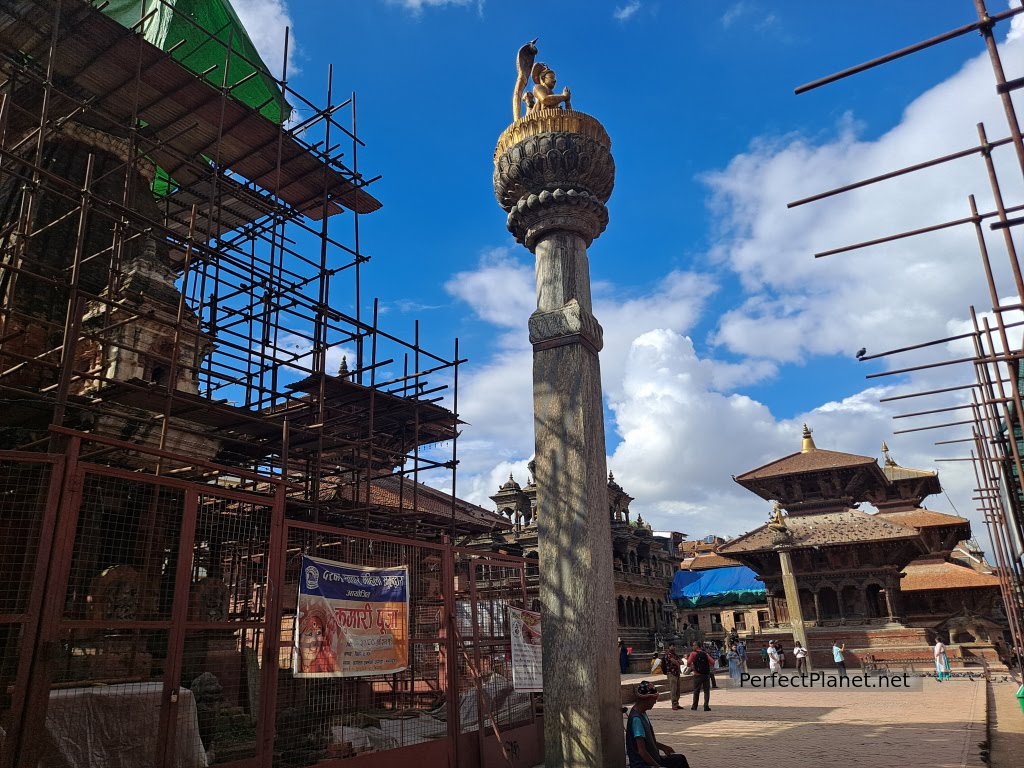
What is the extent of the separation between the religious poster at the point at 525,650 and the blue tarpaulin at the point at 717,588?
41.0 meters

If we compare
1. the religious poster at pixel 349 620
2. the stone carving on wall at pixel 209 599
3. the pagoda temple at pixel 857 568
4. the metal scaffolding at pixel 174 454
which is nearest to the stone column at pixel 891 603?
the pagoda temple at pixel 857 568

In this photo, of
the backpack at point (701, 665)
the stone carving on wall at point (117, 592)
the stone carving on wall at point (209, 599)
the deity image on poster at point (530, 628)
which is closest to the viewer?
the stone carving on wall at point (117, 592)

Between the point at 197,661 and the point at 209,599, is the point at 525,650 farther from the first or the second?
the point at 209,599

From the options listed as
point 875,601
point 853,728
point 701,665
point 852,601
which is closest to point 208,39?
point 701,665

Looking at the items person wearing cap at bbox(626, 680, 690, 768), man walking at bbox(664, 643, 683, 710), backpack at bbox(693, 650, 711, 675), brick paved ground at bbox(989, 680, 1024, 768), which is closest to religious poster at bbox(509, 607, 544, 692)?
person wearing cap at bbox(626, 680, 690, 768)

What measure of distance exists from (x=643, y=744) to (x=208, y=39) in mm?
18327

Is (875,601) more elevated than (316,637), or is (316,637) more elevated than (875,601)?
(875,601)

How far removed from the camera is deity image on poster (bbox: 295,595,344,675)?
673cm

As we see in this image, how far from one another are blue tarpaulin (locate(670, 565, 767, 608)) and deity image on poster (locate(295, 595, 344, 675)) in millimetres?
44350

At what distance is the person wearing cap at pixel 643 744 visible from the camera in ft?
21.0

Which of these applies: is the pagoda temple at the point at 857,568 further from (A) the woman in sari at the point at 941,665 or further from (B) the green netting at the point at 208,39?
(B) the green netting at the point at 208,39

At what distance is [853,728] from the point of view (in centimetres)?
1182

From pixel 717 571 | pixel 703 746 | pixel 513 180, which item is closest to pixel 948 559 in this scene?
pixel 717 571

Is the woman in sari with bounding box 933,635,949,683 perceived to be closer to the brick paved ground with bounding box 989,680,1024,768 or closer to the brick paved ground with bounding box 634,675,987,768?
the brick paved ground with bounding box 634,675,987,768
